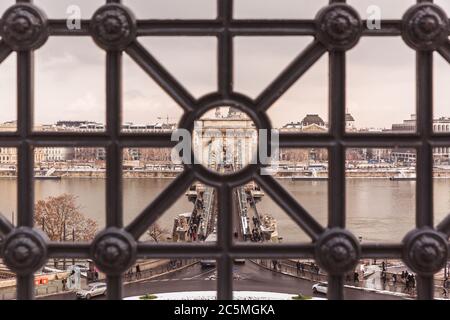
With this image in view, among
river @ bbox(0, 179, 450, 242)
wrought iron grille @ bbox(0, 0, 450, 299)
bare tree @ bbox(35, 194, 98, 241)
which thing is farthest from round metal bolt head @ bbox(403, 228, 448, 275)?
bare tree @ bbox(35, 194, 98, 241)

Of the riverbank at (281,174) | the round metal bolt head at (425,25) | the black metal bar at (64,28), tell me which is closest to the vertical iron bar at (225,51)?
the black metal bar at (64,28)

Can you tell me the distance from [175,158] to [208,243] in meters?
0.30

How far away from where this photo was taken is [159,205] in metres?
1.59

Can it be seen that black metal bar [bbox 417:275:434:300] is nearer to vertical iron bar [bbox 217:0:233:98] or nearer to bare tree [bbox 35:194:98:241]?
vertical iron bar [bbox 217:0:233:98]

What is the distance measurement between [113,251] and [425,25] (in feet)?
4.03

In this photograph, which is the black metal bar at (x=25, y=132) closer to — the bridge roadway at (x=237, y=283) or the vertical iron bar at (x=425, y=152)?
the vertical iron bar at (x=425, y=152)

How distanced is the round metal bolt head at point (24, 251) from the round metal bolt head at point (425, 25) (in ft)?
4.48

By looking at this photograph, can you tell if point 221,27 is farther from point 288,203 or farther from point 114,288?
point 114,288

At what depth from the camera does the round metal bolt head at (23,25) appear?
1.54 metres

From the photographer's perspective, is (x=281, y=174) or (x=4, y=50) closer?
(x=4, y=50)

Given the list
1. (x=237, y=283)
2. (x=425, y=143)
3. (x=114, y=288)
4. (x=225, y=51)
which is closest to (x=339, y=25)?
(x=225, y=51)

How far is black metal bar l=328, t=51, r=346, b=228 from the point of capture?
5.23ft

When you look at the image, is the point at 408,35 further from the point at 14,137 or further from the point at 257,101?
the point at 14,137
